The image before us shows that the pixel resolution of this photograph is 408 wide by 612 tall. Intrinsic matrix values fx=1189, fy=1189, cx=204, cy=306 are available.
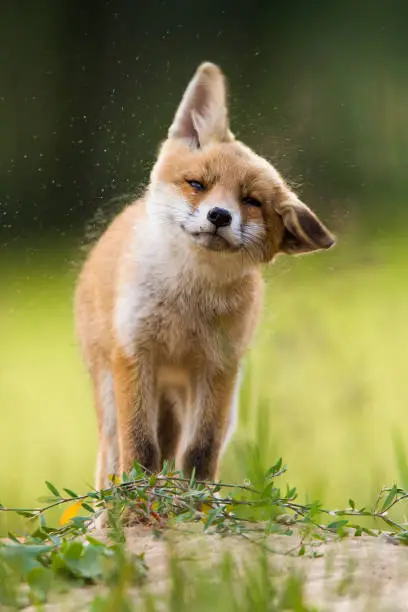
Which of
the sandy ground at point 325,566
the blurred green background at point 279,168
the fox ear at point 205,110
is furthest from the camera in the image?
the fox ear at point 205,110

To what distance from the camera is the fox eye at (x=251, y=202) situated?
15.0ft

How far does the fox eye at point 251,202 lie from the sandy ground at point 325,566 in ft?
4.78

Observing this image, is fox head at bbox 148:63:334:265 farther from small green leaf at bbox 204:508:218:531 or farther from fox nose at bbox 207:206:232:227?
small green leaf at bbox 204:508:218:531

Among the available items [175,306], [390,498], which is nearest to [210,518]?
[390,498]

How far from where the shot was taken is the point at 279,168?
5.36m

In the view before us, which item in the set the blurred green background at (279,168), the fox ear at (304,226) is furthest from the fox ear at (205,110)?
the blurred green background at (279,168)

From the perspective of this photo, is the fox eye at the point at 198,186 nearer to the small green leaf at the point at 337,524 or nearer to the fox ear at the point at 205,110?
the fox ear at the point at 205,110

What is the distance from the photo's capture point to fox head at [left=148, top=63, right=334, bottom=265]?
445cm

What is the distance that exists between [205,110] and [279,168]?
619 mm

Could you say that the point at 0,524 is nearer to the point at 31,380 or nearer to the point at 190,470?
the point at 190,470

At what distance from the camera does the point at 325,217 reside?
A: 6.46 m

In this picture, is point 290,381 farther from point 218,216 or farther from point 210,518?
point 218,216

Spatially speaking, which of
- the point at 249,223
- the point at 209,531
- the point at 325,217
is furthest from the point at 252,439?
the point at 325,217

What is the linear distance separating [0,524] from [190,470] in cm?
164
